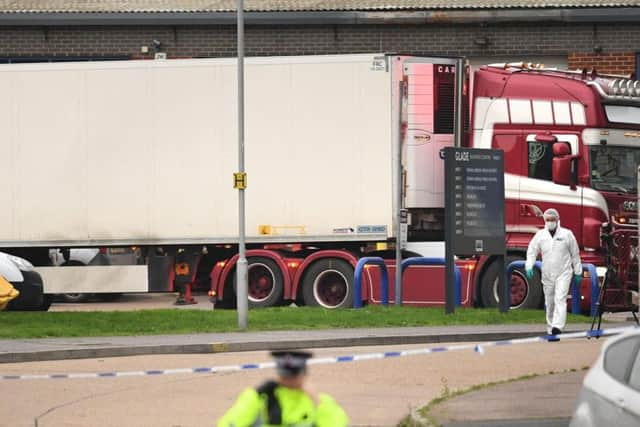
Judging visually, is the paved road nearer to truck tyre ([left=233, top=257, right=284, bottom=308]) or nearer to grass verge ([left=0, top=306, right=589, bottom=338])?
grass verge ([left=0, top=306, right=589, bottom=338])

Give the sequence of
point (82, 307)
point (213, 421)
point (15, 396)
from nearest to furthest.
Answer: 1. point (213, 421)
2. point (15, 396)
3. point (82, 307)

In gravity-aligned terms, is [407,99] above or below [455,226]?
above

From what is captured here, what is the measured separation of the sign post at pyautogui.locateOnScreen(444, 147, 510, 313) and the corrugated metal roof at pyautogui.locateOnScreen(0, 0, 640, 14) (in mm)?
13131

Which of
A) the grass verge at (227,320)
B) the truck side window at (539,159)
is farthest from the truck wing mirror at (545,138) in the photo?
the grass verge at (227,320)

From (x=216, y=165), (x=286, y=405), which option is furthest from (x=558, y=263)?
(x=286, y=405)

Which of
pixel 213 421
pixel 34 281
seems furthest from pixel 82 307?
pixel 213 421

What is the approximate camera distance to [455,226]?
24969 millimetres

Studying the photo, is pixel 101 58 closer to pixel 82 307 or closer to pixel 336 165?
pixel 82 307

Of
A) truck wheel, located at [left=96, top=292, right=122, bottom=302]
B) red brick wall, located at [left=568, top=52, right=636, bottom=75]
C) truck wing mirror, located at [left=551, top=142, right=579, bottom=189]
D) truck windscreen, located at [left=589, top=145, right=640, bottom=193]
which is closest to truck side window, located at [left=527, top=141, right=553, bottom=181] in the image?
truck wing mirror, located at [left=551, top=142, right=579, bottom=189]

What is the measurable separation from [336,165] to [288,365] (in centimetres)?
2064

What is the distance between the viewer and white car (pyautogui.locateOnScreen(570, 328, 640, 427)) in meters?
8.87

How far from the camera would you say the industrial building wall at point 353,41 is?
37.9m

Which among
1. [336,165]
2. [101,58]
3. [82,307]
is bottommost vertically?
[82,307]

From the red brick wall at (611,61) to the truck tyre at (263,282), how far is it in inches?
530
